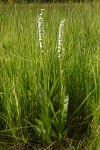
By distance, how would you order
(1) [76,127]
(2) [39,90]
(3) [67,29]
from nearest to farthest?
(2) [39,90] → (1) [76,127] → (3) [67,29]

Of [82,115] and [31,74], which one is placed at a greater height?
[31,74]

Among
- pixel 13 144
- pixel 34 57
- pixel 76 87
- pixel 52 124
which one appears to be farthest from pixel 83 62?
pixel 13 144

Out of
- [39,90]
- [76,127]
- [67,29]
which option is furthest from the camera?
[67,29]

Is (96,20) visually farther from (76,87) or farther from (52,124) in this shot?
(52,124)

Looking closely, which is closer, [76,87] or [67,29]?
[76,87]

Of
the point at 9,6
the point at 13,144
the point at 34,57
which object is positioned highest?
the point at 9,6

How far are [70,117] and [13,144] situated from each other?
0.88ft

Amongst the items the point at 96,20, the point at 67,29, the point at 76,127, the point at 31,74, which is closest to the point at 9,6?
the point at 67,29

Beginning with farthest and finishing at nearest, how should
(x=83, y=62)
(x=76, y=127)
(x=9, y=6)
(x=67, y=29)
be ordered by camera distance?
(x=9, y=6)
(x=67, y=29)
(x=83, y=62)
(x=76, y=127)

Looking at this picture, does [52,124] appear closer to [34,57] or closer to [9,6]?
[34,57]

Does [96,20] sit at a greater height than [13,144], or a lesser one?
greater

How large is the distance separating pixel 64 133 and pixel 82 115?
0.16 m

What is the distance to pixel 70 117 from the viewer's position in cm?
125

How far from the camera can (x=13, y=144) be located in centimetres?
116
